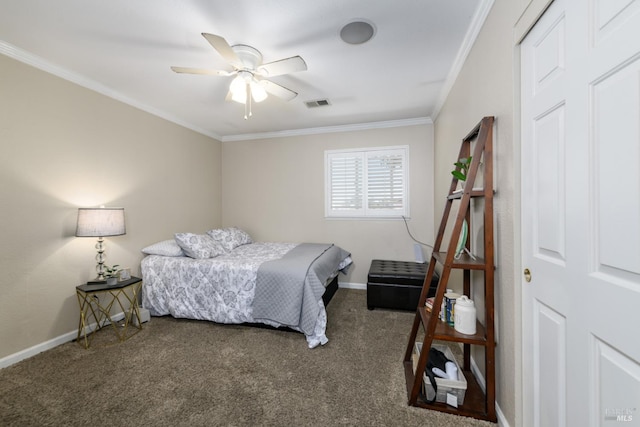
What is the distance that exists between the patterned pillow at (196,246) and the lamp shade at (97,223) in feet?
2.16

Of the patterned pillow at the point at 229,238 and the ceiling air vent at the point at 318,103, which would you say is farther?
the patterned pillow at the point at 229,238

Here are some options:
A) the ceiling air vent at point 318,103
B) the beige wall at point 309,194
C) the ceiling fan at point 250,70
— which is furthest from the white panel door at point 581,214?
the beige wall at point 309,194

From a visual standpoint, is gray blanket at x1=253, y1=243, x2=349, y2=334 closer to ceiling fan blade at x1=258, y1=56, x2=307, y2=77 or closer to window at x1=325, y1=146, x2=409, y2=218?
window at x1=325, y1=146, x2=409, y2=218

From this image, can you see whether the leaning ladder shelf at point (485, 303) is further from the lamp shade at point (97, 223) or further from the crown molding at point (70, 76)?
the crown molding at point (70, 76)

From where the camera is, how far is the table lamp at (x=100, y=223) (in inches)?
89.2

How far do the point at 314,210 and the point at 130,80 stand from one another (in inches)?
110

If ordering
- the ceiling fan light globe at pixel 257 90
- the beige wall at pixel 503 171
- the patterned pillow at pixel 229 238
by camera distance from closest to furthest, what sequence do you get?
the beige wall at pixel 503 171 < the ceiling fan light globe at pixel 257 90 < the patterned pillow at pixel 229 238

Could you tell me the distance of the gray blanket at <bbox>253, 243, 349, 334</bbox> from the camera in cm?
236

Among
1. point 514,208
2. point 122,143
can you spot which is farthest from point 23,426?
point 514,208

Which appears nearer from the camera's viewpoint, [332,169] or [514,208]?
[514,208]

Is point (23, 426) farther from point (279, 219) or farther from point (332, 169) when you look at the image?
point (332, 169)

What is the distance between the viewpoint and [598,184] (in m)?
0.83

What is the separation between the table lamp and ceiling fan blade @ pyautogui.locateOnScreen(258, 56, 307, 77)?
6.41 feet

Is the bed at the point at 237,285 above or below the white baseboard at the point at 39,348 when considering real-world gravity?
above
